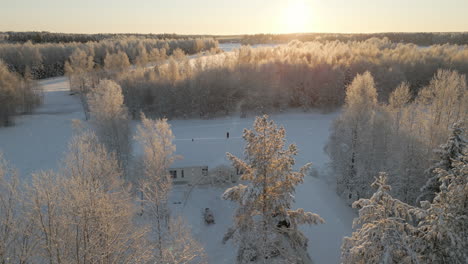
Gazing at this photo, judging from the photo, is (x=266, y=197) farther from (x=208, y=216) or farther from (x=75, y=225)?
(x=208, y=216)

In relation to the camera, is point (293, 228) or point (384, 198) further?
point (293, 228)

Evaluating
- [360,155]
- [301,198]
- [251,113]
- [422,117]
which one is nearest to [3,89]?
[251,113]

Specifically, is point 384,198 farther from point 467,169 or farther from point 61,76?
point 61,76

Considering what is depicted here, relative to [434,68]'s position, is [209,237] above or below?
below

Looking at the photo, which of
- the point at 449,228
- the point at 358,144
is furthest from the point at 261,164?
the point at 358,144

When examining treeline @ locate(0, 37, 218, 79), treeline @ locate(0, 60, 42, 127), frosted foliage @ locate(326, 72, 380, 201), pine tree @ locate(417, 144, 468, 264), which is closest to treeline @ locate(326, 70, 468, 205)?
frosted foliage @ locate(326, 72, 380, 201)
